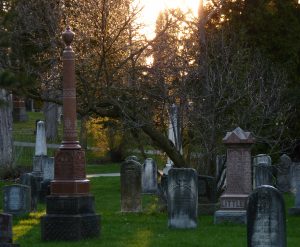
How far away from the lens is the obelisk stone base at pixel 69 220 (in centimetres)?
1551

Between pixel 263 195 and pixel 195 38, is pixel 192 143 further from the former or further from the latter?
pixel 263 195

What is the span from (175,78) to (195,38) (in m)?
4.05

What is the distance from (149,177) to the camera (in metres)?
27.5

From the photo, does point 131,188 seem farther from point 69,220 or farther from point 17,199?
point 69,220

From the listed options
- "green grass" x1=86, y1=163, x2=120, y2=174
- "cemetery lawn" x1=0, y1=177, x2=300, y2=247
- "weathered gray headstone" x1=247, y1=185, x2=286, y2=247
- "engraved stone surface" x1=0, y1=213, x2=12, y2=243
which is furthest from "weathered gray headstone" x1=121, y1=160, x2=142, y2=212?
"green grass" x1=86, y1=163, x2=120, y2=174

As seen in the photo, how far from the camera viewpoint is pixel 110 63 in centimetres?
2064

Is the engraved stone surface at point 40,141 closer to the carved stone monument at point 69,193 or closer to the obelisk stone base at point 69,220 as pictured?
the carved stone monument at point 69,193

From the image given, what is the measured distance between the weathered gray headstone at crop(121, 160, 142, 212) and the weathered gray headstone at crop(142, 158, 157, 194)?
20.8 ft

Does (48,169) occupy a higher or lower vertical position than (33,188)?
higher

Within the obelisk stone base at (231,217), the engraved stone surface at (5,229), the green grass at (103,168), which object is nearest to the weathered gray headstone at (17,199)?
the obelisk stone base at (231,217)

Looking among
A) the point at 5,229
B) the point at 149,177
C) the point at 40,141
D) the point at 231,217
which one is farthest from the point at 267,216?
the point at 40,141

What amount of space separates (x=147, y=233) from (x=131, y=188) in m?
4.39

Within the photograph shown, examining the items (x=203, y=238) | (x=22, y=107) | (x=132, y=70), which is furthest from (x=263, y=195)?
(x=22, y=107)

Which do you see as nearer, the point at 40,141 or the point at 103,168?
the point at 40,141
